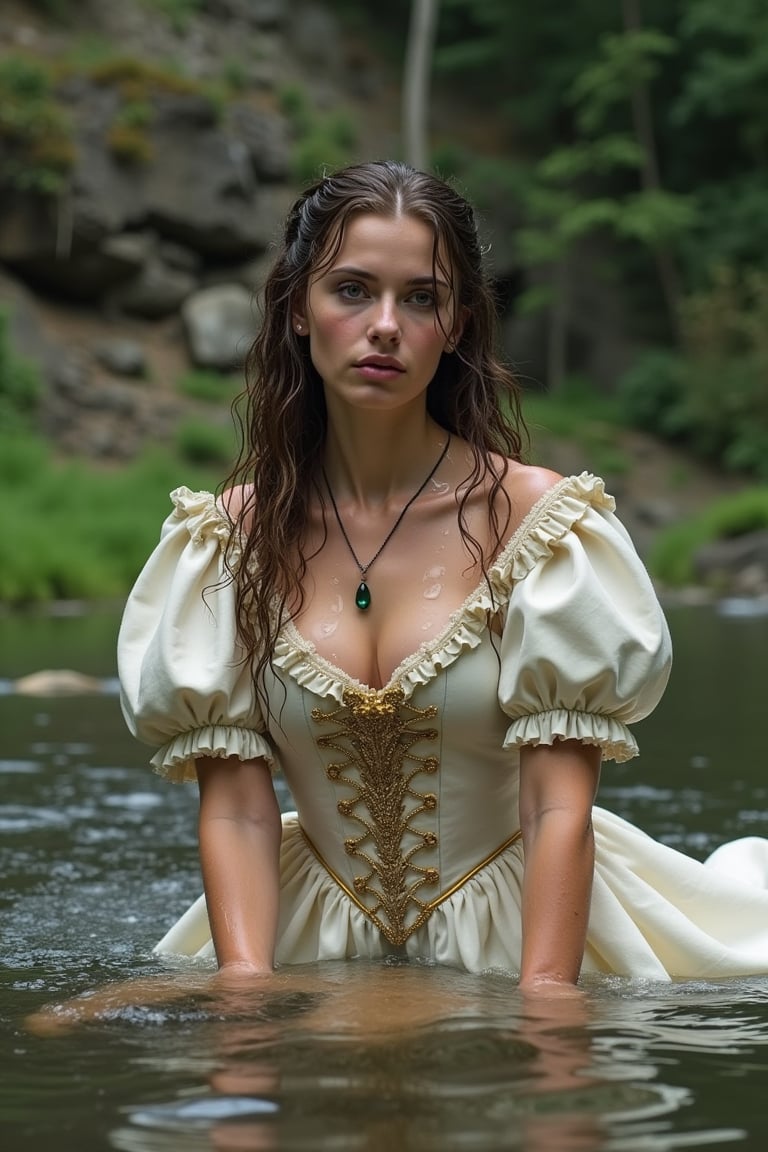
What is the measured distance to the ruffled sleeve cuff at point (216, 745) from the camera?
9.66ft

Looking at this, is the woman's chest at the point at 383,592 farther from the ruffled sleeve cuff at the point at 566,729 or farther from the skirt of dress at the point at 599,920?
the skirt of dress at the point at 599,920

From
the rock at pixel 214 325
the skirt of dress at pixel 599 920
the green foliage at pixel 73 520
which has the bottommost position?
the skirt of dress at pixel 599 920

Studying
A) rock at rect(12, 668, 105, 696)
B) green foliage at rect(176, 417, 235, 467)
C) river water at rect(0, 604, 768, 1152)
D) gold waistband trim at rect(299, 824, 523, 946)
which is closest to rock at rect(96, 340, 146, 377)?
green foliage at rect(176, 417, 235, 467)

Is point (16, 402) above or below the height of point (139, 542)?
above

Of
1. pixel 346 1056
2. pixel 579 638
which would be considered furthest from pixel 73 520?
pixel 346 1056

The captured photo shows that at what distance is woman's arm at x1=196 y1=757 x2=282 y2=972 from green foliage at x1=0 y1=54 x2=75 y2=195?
63.8 ft

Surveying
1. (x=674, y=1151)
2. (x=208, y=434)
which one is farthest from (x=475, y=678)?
(x=208, y=434)

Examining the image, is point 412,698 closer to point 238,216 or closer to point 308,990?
point 308,990

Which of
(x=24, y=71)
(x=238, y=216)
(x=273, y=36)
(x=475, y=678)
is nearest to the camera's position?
(x=475, y=678)

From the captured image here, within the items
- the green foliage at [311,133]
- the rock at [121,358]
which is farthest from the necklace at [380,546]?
the green foliage at [311,133]

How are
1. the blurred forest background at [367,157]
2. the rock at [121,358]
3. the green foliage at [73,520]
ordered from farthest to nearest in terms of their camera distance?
the rock at [121,358]
the blurred forest background at [367,157]
the green foliage at [73,520]

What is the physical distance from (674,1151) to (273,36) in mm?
28729

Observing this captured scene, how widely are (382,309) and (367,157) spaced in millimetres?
15133

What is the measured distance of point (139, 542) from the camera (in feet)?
54.2
